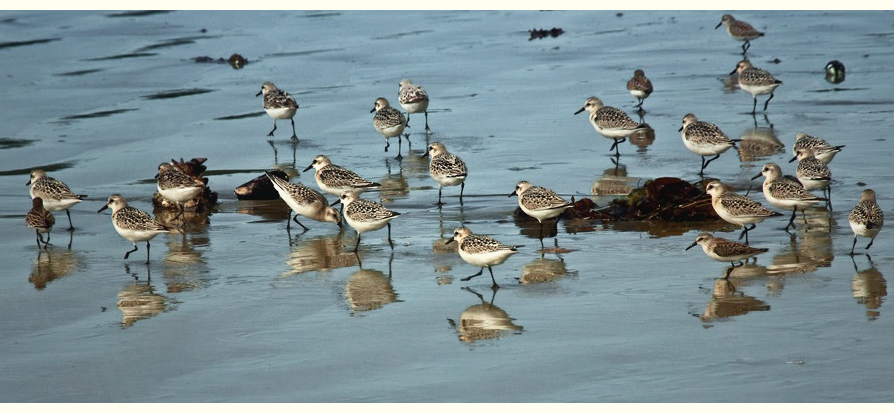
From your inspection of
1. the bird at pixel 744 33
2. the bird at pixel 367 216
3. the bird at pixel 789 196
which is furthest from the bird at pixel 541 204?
the bird at pixel 744 33

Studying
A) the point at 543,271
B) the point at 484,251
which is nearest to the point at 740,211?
the point at 543,271

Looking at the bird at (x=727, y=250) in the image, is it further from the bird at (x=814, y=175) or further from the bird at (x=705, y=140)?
the bird at (x=705, y=140)

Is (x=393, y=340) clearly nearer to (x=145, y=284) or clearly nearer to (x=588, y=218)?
(x=145, y=284)

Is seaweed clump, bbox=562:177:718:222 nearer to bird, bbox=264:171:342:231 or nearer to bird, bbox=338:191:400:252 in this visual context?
bird, bbox=338:191:400:252

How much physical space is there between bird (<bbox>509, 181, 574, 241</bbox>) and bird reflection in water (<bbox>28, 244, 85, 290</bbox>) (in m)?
4.58

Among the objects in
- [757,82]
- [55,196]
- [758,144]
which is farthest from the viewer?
[757,82]

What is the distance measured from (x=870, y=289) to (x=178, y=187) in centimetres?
769

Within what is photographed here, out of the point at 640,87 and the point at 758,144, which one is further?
the point at 640,87

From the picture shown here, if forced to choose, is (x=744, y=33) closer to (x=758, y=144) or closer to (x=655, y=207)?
(x=758, y=144)

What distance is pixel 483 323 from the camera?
9.38 m

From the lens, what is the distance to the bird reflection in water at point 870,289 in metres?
9.36

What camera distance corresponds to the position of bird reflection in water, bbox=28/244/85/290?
11.2 meters

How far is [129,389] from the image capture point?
8.05 m

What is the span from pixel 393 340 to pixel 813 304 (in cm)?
346
